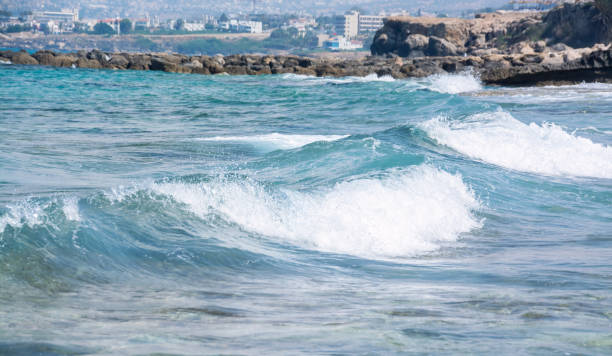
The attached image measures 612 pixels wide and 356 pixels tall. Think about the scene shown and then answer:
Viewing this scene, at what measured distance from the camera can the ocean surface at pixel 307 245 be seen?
359 cm

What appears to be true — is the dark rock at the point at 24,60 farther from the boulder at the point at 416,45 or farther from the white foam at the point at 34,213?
the white foam at the point at 34,213

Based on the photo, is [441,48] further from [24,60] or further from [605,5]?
[24,60]

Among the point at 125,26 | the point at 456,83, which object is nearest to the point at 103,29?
the point at 125,26

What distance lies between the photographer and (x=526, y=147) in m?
12.3

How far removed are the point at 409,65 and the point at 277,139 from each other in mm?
29543

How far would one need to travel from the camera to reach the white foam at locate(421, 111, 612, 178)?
11.3 m

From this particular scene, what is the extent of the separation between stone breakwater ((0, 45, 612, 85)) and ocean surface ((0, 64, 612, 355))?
2173 cm

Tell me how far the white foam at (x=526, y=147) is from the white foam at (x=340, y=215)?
4.31 meters

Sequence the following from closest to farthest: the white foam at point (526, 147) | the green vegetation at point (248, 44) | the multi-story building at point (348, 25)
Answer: the white foam at point (526, 147), the green vegetation at point (248, 44), the multi-story building at point (348, 25)

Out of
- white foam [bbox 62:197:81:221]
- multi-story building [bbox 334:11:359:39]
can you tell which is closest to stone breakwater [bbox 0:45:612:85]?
white foam [bbox 62:197:81:221]

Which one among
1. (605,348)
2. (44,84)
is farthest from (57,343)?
(44,84)

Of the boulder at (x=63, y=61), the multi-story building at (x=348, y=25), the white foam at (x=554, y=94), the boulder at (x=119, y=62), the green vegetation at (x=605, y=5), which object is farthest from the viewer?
the multi-story building at (x=348, y=25)

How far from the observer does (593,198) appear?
29.2ft

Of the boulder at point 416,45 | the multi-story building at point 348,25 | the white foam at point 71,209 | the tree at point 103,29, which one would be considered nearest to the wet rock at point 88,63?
the boulder at point 416,45
